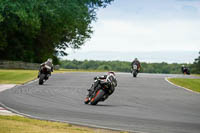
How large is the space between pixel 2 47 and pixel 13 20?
28.3 feet

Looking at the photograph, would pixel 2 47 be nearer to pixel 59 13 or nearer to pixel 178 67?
pixel 59 13

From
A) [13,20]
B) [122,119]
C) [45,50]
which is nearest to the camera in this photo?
[122,119]

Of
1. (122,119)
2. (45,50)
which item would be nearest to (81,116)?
(122,119)

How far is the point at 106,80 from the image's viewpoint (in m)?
18.0

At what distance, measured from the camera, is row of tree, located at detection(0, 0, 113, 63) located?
1794 inches

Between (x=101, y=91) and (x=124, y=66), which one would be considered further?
(x=124, y=66)

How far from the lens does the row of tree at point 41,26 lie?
45.6 m

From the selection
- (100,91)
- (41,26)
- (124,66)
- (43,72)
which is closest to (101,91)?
(100,91)

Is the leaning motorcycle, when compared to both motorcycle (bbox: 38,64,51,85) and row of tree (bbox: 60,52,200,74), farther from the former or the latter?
row of tree (bbox: 60,52,200,74)

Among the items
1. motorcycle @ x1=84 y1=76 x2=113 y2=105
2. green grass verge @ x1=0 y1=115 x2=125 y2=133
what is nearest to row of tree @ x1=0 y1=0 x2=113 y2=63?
motorcycle @ x1=84 y1=76 x2=113 y2=105

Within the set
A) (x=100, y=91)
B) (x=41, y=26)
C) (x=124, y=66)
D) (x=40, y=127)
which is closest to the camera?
(x=40, y=127)

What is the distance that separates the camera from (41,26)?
6175cm

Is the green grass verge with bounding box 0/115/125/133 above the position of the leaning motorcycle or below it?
below

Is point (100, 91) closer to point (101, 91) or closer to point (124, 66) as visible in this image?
point (101, 91)
